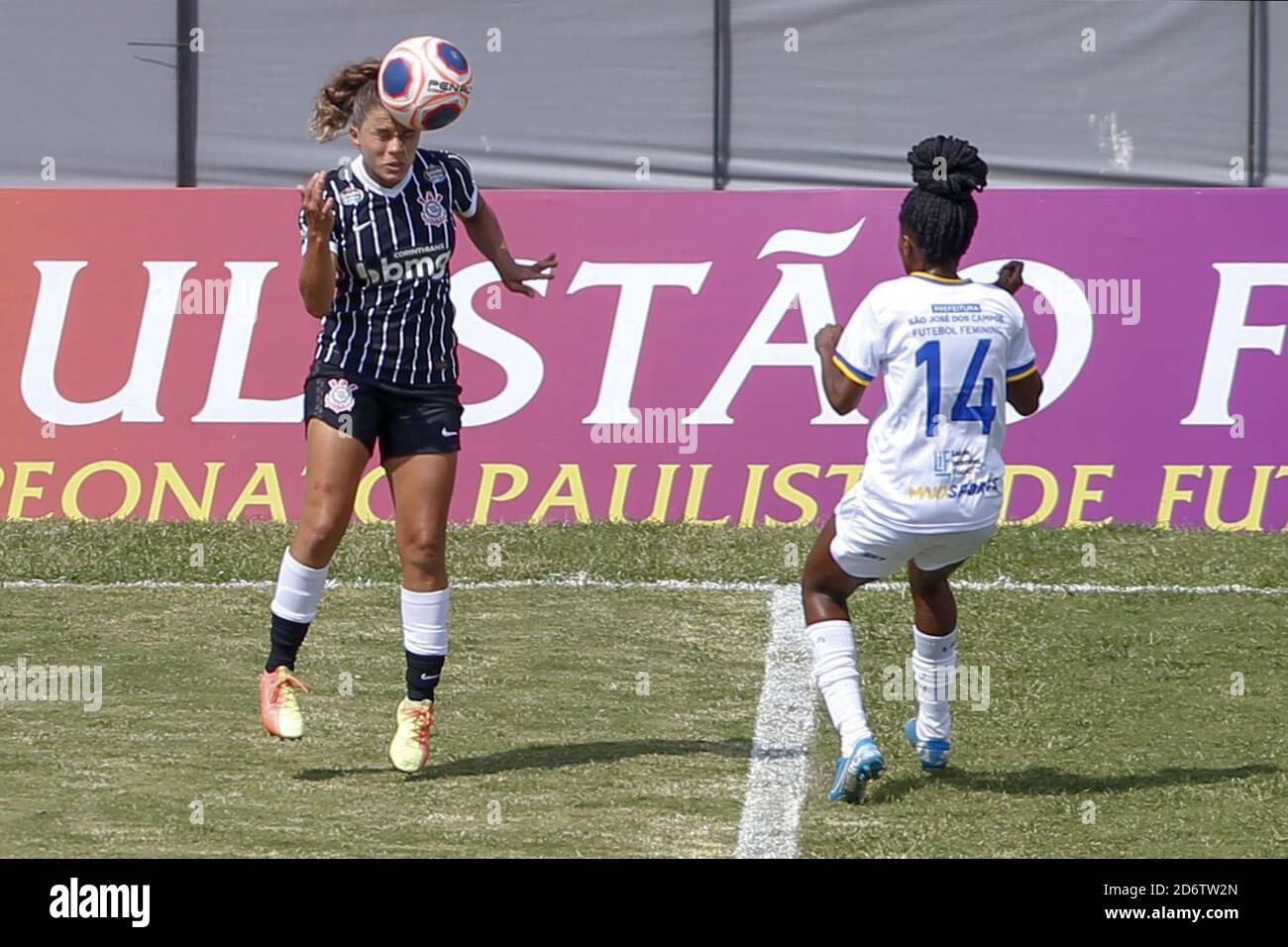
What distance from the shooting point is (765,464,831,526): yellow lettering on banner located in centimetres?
1099

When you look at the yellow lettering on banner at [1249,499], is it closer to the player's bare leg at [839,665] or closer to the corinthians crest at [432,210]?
the player's bare leg at [839,665]

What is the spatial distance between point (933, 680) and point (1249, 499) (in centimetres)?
492

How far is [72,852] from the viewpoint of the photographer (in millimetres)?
5711

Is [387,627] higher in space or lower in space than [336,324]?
lower

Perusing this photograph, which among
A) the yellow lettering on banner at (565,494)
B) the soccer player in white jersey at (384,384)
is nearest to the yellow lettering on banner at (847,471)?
the yellow lettering on banner at (565,494)

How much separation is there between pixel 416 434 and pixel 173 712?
1.66 metres

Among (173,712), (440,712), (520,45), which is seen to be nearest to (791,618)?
(440,712)

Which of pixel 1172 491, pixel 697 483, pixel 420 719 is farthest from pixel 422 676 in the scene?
pixel 1172 491

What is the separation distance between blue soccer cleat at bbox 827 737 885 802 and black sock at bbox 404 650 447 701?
1.33m

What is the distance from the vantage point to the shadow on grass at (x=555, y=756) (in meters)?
6.68

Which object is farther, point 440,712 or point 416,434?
point 440,712

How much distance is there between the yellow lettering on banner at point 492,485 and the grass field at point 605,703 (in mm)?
367

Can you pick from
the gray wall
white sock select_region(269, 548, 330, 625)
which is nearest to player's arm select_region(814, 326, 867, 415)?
white sock select_region(269, 548, 330, 625)

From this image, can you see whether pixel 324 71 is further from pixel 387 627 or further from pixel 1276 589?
pixel 1276 589
